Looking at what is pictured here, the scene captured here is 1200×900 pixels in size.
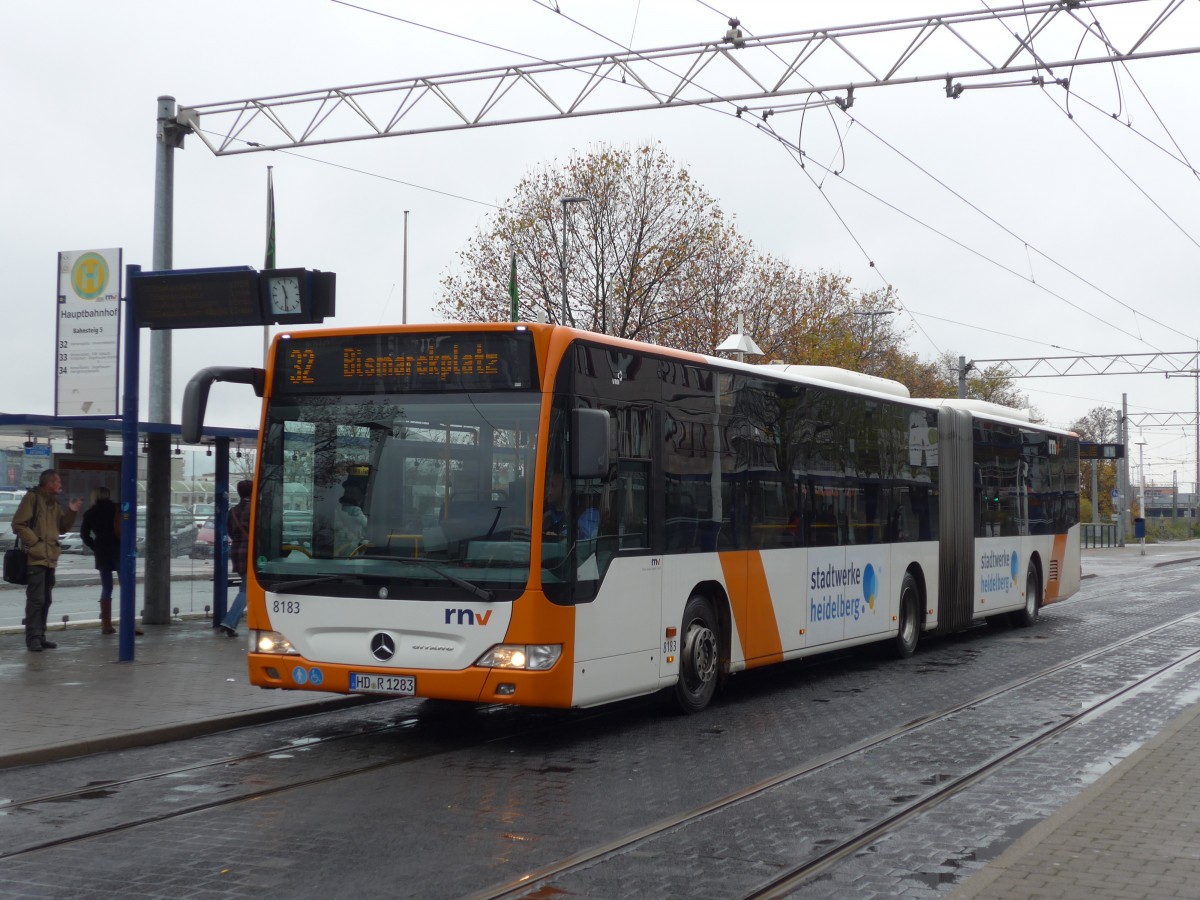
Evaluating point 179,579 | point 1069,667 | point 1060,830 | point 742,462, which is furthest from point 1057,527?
point 1060,830

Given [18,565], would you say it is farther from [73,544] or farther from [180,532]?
[180,532]

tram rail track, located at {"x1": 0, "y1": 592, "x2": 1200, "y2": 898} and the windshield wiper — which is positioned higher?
the windshield wiper

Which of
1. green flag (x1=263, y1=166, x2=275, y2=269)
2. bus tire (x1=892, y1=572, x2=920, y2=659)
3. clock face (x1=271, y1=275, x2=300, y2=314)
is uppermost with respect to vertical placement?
green flag (x1=263, y1=166, x2=275, y2=269)

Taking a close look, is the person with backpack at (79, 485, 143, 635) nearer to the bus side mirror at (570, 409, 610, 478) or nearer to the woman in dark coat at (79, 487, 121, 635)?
the woman in dark coat at (79, 487, 121, 635)

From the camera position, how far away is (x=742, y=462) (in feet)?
40.0

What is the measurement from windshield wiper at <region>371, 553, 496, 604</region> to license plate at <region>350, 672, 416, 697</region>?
0.73 m

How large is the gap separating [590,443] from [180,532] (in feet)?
33.4

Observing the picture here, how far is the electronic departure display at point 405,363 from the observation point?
31.9 feet

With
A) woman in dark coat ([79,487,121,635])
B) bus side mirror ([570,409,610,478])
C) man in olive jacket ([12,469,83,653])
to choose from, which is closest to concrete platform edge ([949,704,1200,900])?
bus side mirror ([570,409,610,478])

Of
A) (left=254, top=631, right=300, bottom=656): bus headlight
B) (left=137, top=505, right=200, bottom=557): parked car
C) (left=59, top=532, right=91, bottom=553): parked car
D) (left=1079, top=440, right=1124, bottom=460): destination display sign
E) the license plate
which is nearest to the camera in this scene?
the license plate

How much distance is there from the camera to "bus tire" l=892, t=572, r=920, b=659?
53.3 ft

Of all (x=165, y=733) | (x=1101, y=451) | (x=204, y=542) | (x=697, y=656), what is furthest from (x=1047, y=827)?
(x=1101, y=451)

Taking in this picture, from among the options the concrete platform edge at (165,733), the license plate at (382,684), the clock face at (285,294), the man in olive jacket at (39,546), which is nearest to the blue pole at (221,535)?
the man in olive jacket at (39,546)

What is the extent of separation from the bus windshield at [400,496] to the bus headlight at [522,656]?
1.15ft
